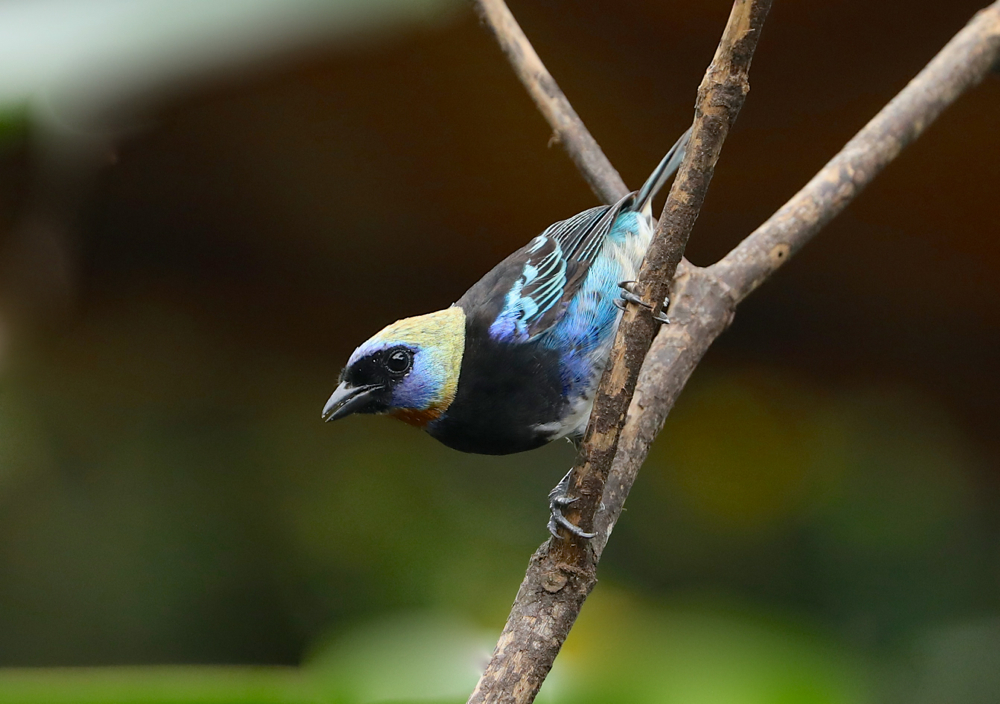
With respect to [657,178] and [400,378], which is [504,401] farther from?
[657,178]

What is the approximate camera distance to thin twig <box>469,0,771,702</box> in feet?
4.55

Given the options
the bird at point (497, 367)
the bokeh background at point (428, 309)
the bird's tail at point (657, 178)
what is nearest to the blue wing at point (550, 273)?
the bird at point (497, 367)

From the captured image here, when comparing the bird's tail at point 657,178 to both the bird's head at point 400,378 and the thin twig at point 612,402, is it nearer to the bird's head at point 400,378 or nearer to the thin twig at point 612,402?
the bird's head at point 400,378

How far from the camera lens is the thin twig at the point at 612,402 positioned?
1.39 metres

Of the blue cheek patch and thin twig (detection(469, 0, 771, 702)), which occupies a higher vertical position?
the blue cheek patch

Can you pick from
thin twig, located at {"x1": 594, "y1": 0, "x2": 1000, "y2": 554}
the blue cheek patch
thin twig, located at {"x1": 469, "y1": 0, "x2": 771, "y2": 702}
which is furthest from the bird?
thin twig, located at {"x1": 469, "y1": 0, "x2": 771, "y2": 702}

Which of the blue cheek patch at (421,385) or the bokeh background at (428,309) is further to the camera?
the bokeh background at (428,309)

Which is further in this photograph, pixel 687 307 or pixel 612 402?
pixel 687 307

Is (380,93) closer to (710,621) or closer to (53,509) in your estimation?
(53,509)

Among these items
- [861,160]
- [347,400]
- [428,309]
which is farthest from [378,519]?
[861,160]

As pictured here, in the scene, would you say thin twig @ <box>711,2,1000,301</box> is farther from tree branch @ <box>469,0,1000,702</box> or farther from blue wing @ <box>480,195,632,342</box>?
blue wing @ <box>480,195,632,342</box>

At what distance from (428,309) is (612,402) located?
3244 mm

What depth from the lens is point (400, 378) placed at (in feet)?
6.75

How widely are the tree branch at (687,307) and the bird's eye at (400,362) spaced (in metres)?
0.53
